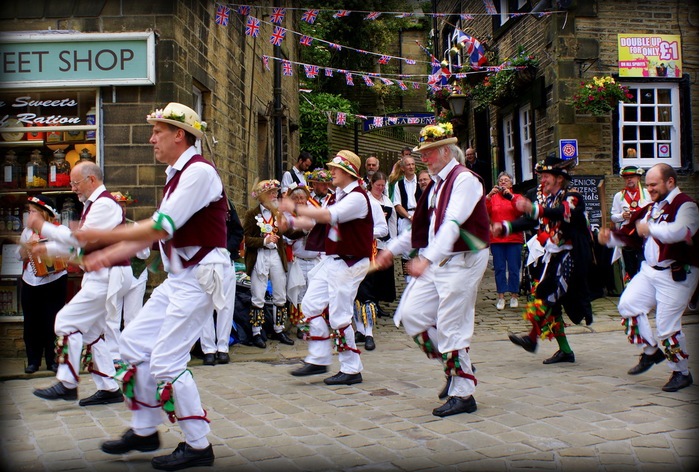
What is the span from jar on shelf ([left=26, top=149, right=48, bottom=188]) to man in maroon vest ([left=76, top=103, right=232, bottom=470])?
4.99 meters

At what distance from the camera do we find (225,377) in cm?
661

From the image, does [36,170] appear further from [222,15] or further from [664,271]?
[664,271]

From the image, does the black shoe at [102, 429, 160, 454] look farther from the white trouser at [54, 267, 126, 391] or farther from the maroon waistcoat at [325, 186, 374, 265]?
the maroon waistcoat at [325, 186, 374, 265]

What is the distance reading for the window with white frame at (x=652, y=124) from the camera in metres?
13.1

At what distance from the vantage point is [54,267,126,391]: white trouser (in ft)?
18.2

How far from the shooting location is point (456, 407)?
492 centimetres

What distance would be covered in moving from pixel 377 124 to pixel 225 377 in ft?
45.6

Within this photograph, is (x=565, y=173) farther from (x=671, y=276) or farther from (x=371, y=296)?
(x=371, y=296)

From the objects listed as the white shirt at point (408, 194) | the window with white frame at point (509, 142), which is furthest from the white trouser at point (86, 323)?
the window with white frame at point (509, 142)

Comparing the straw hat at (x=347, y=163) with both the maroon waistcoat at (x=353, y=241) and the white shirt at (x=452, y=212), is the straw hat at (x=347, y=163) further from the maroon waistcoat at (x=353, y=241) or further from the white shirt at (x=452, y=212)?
the white shirt at (x=452, y=212)

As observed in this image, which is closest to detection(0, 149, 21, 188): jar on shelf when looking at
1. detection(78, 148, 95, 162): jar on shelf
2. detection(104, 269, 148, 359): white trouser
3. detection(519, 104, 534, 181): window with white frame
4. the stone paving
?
detection(78, 148, 95, 162): jar on shelf

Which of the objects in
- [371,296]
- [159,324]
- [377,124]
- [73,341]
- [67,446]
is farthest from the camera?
[377,124]

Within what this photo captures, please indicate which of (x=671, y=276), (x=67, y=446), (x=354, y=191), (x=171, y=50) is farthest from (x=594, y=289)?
(x=171, y=50)

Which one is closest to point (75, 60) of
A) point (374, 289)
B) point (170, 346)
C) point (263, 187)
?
point (263, 187)
